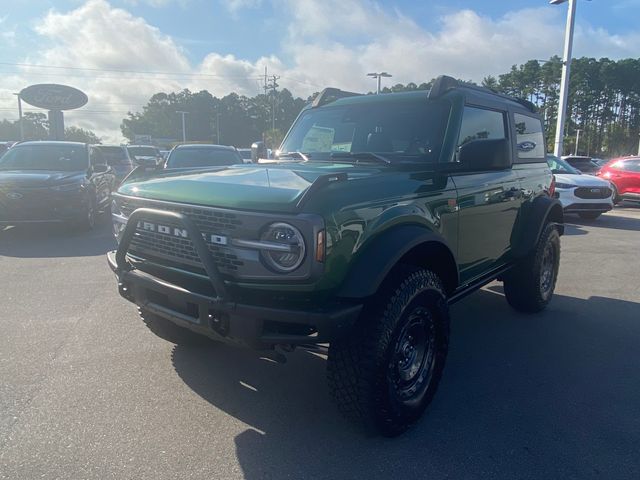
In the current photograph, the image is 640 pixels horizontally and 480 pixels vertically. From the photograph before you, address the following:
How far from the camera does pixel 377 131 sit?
3832 millimetres

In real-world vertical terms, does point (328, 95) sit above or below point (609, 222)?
above

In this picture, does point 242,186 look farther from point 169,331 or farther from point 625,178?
point 625,178

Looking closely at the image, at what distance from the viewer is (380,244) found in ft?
8.74

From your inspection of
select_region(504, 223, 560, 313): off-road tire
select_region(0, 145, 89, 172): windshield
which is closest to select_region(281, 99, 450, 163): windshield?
select_region(504, 223, 560, 313): off-road tire

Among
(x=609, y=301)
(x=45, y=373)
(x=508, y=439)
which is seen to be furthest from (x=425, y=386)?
(x=609, y=301)

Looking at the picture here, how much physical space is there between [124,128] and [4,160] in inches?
3979

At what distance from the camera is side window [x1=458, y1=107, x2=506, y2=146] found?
3.69 m

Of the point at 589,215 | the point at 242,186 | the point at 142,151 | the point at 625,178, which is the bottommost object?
the point at 589,215

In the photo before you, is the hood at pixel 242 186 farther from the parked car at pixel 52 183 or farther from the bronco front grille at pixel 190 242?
the parked car at pixel 52 183

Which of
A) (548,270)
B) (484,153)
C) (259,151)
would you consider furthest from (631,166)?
(484,153)

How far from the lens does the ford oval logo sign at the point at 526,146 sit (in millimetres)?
4553

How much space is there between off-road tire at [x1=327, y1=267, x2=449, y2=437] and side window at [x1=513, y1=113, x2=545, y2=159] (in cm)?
225

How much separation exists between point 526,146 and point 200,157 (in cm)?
817

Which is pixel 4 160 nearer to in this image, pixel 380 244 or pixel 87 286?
pixel 87 286
